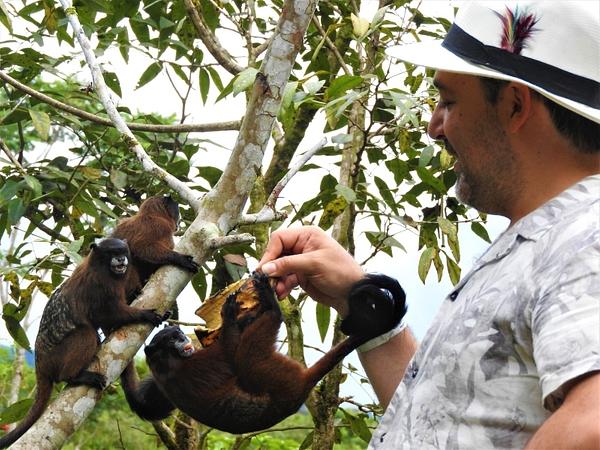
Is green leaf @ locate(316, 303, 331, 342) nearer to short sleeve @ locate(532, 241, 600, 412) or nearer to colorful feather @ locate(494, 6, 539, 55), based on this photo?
colorful feather @ locate(494, 6, 539, 55)

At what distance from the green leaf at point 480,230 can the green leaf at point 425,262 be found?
410 mm

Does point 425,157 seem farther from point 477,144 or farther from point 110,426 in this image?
point 110,426

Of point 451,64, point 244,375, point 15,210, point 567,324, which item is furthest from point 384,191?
point 567,324

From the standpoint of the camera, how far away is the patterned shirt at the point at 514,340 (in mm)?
1139

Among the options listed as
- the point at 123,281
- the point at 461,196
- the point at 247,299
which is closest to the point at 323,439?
the point at 123,281

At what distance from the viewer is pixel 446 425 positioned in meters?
1.34

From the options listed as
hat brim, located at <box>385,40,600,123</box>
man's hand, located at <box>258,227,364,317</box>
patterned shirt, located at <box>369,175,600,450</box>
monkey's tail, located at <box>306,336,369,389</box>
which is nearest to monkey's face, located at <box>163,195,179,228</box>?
monkey's tail, located at <box>306,336,369,389</box>

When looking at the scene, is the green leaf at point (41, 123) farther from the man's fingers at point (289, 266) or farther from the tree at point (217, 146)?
the man's fingers at point (289, 266)

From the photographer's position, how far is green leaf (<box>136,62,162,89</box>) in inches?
159

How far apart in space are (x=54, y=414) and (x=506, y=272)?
5.11 feet

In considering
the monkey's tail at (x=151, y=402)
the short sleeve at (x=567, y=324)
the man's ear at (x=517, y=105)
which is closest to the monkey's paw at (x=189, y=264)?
the monkey's tail at (x=151, y=402)

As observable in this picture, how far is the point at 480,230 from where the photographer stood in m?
3.83

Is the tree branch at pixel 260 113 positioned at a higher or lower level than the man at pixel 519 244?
higher

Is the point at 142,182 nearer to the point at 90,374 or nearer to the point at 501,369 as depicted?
the point at 90,374
